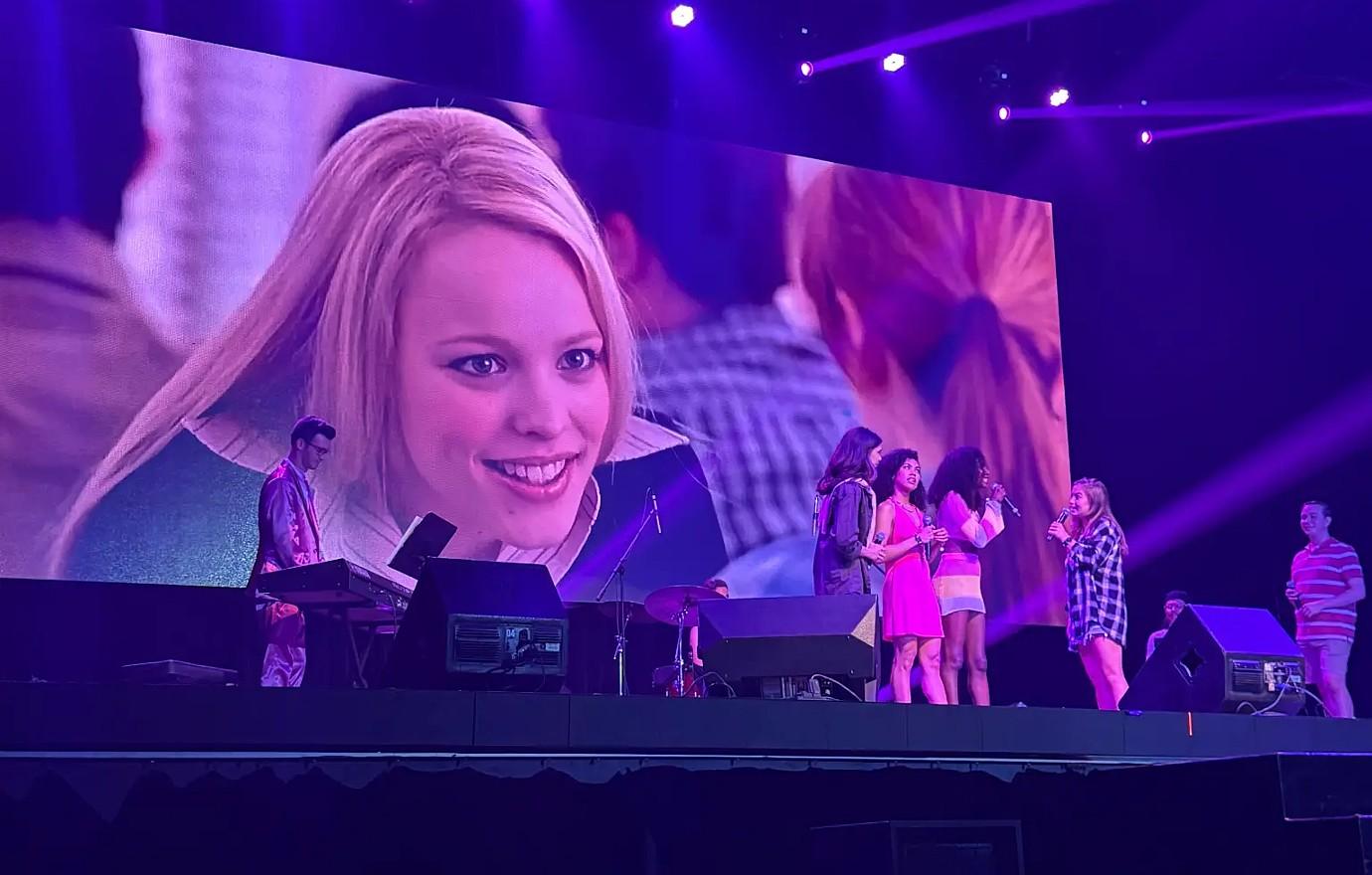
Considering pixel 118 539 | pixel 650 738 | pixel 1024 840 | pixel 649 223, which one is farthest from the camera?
pixel 649 223

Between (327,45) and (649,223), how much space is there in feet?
6.45

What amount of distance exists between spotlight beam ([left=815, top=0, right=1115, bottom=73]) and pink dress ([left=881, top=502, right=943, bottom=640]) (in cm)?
353

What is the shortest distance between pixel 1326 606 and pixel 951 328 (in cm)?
273

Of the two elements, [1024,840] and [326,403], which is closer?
[1024,840]

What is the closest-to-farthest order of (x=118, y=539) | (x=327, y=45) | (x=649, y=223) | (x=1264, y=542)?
(x=118, y=539)
(x=327, y=45)
(x=649, y=223)
(x=1264, y=542)

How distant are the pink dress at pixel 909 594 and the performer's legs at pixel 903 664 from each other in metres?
0.05

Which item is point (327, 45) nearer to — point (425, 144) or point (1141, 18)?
point (425, 144)

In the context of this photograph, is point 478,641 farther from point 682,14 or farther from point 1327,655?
point 682,14

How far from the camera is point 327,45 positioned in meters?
7.29

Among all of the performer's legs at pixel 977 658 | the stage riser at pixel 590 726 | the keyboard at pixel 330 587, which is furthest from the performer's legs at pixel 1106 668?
the keyboard at pixel 330 587

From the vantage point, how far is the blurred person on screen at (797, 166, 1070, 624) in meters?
8.31

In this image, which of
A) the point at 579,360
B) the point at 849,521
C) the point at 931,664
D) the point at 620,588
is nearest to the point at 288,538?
the point at 620,588

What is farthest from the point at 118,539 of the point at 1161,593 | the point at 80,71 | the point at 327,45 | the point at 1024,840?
the point at 1161,593

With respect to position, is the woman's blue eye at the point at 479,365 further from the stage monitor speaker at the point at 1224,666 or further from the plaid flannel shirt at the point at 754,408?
the stage monitor speaker at the point at 1224,666
